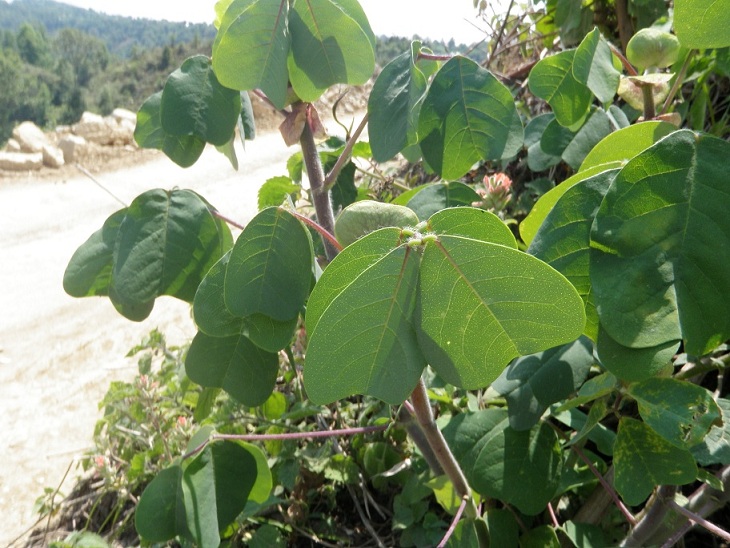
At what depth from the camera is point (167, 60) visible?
2797 centimetres

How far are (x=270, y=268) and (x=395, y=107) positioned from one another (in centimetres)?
28

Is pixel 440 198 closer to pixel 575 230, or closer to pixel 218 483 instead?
pixel 575 230

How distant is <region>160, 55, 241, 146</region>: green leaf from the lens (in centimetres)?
95

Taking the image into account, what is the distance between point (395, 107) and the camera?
2.68 feet

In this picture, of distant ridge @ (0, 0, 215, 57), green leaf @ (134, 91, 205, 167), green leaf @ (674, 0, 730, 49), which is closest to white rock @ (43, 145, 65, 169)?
green leaf @ (134, 91, 205, 167)

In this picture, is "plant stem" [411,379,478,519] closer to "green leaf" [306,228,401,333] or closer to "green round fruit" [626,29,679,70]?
"green leaf" [306,228,401,333]

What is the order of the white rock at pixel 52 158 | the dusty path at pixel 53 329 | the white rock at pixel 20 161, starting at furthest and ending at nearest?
the white rock at pixel 52 158
the white rock at pixel 20 161
the dusty path at pixel 53 329

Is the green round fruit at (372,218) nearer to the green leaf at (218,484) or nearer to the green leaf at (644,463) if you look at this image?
the green leaf at (644,463)

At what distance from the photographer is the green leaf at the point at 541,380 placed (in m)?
0.94

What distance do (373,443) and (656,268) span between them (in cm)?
102

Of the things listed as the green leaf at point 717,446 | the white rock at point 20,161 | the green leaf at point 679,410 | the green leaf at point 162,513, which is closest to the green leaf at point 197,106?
the green leaf at point 162,513

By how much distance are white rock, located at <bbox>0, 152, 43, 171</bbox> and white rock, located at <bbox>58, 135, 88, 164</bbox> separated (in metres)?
0.30

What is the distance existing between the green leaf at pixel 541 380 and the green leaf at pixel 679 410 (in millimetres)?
159

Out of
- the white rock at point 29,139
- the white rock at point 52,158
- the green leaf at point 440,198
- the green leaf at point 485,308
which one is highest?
the green leaf at point 485,308
